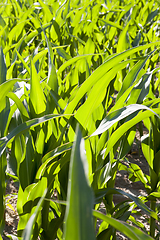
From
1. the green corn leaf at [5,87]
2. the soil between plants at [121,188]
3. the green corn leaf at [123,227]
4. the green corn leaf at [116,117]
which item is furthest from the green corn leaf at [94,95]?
the soil between plants at [121,188]

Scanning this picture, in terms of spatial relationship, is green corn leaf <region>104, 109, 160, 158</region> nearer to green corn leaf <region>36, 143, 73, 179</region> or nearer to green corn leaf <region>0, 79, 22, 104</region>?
green corn leaf <region>36, 143, 73, 179</region>

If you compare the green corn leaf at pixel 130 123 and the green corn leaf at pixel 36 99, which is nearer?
the green corn leaf at pixel 130 123

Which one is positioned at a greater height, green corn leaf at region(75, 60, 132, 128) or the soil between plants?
green corn leaf at region(75, 60, 132, 128)

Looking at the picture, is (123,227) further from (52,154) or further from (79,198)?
(52,154)

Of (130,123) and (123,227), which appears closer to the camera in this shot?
(123,227)

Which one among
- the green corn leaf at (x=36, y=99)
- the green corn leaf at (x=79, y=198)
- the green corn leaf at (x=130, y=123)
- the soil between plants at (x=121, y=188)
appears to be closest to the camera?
the green corn leaf at (x=79, y=198)

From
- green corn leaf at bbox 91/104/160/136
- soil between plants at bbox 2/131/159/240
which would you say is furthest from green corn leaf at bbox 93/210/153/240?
soil between plants at bbox 2/131/159/240

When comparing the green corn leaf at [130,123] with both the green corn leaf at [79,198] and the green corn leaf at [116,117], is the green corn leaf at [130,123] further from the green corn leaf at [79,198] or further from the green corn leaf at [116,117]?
the green corn leaf at [79,198]

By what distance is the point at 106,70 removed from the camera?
0.62m

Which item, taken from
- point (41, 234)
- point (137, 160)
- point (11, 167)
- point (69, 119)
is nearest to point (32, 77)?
point (69, 119)

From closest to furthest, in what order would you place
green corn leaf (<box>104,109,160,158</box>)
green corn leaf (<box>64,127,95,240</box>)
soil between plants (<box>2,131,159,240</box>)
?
green corn leaf (<box>64,127,95,240</box>) < green corn leaf (<box>104,109,160,158</box>) < soil between plants (<box>2,131,159,240</box>)

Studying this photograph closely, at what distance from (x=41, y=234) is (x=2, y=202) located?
136 millimetres

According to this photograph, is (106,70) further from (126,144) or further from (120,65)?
(126,144)

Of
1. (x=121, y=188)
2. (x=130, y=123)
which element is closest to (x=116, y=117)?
(x=130, y=123)
